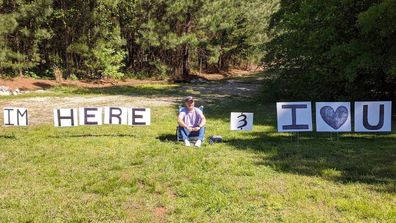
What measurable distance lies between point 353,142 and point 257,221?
243 inches

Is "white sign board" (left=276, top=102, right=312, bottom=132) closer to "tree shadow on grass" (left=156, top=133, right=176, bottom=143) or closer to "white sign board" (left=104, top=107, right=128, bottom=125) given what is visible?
"tree shadow on grass" (left=156, top=133, right=176, bottom=143)

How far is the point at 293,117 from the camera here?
11.3 meters

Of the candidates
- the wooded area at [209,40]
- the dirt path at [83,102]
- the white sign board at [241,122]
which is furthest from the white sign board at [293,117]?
the dirt path at [83,102]

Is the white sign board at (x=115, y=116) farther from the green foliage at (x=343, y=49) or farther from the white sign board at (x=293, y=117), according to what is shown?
the green foliage at (x=343, y=49)

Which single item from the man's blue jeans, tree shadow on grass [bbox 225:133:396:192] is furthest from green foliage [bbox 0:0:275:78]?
the man's blue jeans

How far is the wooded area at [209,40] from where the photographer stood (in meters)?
16.9

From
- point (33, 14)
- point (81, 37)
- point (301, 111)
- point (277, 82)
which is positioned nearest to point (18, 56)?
point (33, 14)

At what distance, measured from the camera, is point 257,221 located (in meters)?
6.38

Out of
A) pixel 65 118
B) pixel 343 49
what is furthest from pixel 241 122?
pixel 343 49

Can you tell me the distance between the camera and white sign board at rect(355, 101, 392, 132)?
11.2 metres

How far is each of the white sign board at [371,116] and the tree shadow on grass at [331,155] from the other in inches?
16.7

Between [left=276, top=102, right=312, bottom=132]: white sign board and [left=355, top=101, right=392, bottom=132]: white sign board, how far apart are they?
1167 millimetres

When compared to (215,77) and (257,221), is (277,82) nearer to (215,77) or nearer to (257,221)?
(257,221)

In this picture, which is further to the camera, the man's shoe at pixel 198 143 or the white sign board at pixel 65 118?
the white sign board at pixel 65 118
